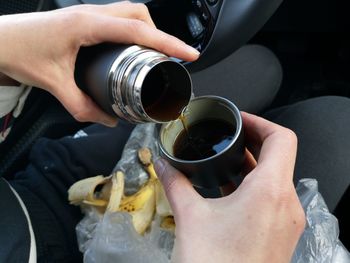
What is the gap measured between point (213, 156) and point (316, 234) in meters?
0.29

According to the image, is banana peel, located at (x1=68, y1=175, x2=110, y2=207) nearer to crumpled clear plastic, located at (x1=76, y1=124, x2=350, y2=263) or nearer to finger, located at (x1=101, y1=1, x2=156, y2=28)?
crumpled clear plastic, located at (x1=76, y1=124, x2=350, y2=263)

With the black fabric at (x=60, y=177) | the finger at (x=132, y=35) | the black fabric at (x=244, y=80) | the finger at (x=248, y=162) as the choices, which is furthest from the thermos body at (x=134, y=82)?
the black fabric at (x=244, y=80)

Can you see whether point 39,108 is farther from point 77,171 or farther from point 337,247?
point 337,247

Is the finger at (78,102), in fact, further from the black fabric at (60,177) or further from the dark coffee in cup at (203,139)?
the black fabric at (60,177)

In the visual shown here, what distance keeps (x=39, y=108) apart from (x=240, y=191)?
0.63 m

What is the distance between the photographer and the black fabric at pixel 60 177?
0.74 m

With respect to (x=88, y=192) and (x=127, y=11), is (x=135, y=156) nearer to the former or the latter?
(x=88, y=192)

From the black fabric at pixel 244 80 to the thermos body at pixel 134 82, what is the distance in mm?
375

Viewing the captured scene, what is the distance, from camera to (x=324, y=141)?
0.82 metres

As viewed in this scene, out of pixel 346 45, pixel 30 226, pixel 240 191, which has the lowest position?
pixel 346 45

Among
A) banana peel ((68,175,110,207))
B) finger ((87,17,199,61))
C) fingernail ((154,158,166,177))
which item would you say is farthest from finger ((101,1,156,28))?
banana peel ((68,175,110,207))

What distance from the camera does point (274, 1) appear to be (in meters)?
0.79

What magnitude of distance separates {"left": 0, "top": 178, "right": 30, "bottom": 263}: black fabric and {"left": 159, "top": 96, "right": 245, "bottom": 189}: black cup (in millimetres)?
248

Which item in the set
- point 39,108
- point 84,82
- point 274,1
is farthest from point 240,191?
point 39,108
